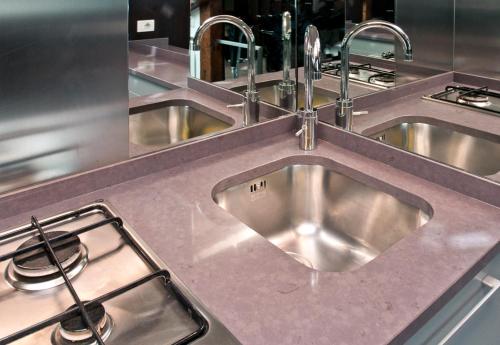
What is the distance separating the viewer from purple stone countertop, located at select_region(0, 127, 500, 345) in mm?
631

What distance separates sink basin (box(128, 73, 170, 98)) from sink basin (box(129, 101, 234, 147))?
2.1 inches

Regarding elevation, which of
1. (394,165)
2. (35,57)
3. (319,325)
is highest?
(35,57)

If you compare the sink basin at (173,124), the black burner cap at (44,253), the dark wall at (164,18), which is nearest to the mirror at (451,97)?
the sink basin at (173,124)

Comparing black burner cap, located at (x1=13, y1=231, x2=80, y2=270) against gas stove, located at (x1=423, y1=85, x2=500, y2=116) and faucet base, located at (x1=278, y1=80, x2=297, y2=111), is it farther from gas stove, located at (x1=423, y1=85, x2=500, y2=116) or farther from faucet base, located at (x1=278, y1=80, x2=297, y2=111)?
gas stove, located at (x1=423, y1=85, x2=500, y2=116)

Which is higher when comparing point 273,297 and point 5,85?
point 5,85

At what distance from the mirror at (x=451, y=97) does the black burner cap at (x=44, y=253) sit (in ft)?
2.72

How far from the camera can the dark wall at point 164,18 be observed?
1040 mm

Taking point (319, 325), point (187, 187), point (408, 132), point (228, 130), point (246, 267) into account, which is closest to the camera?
point (319, 325)

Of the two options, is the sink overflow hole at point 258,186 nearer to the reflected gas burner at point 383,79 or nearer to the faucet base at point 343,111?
the faucet base at point 343,111

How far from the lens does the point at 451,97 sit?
146cm

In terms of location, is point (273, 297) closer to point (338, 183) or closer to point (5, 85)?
point (338, 183)

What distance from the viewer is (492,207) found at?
3.10 feet

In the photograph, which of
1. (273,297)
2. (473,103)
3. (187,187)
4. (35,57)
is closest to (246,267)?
(273,297)

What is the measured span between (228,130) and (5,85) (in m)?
0.56
